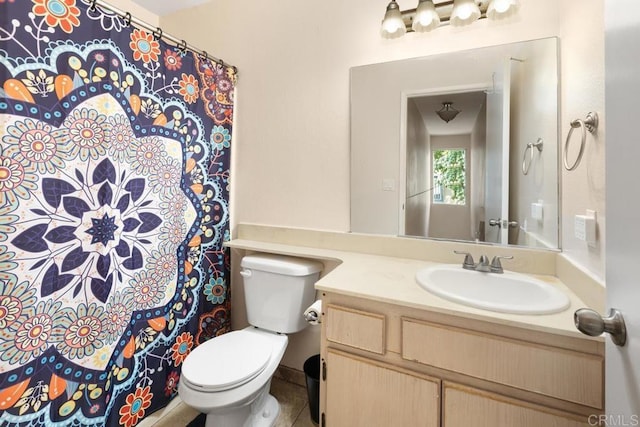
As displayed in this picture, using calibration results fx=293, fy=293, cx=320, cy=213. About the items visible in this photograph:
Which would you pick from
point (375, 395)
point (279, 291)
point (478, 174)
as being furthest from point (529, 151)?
point (279, 291)

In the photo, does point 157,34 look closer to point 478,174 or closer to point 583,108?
point 478,174

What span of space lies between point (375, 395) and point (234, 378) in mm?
577

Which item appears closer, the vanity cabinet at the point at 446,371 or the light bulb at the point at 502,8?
the vanity cabinet at the point at 446,371

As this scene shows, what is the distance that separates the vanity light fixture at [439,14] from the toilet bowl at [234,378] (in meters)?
1.66

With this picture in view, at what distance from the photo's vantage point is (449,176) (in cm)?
147

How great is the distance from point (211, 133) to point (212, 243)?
0.66 metres

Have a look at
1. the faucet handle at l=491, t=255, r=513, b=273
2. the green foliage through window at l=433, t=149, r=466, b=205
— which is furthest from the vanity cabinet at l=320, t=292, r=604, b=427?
the green foliage through window at l=433, t=149, r=466, b=205

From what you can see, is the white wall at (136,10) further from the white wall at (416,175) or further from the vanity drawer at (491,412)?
the vanity drawer at (491,412)

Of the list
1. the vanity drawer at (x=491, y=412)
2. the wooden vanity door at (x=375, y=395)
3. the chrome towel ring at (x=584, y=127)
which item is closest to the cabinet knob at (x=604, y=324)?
the vanity drawer at (x=491, y=412)

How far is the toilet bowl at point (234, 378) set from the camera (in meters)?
1.18

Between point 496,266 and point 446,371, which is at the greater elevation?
point 496,266

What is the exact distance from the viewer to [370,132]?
5.24 feet

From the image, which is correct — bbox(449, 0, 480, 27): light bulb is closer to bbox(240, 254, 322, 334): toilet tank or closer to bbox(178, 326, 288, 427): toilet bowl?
bbox(240, 254, 322, 334): toilet tank

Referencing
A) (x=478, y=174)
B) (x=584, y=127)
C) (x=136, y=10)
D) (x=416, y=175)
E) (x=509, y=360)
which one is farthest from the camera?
(x=136, y=10)
